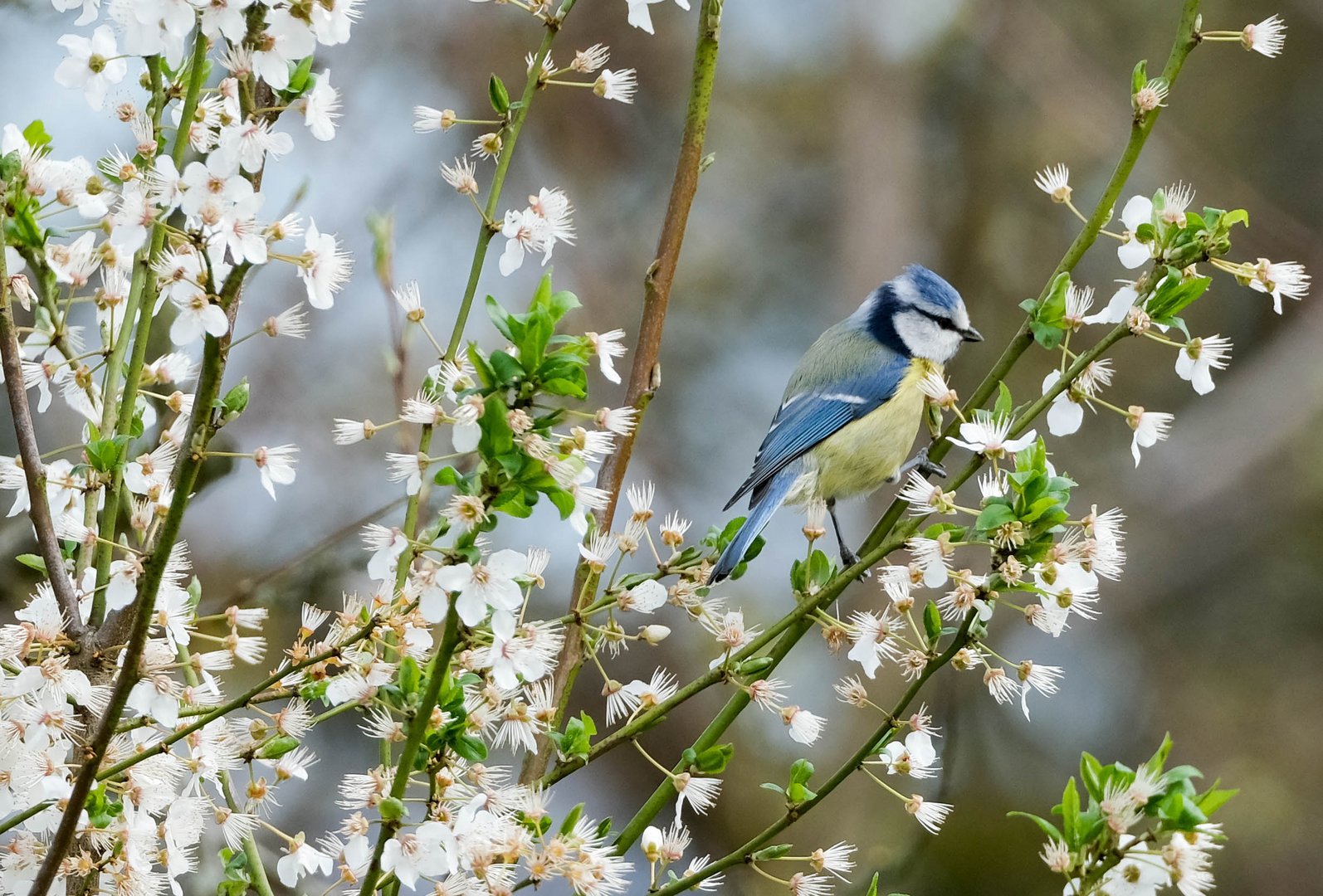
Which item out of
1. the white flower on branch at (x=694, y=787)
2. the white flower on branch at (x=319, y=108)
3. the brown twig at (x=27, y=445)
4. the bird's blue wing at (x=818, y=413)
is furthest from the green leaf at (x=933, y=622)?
the bird's blue wing at (x=818, y=413)

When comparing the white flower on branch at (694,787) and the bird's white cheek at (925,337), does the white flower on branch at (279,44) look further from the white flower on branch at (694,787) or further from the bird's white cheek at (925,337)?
the bird's white cheek at (925,337)

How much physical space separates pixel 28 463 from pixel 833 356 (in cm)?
213

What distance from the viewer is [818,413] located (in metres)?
2.93

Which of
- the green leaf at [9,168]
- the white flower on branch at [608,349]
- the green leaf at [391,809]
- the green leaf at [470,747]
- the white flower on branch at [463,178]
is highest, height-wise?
the white flower on branch at [463,178]

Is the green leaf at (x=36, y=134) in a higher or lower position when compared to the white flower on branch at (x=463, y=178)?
higher

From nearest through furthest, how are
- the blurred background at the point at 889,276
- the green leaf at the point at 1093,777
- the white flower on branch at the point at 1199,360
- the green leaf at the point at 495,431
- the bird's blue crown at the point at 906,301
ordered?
the green leaf at the point at 495,431, the green leaf at the point at 1093,777, the white flower on branch at the point at 1199,360, the bird's blue crown at the point at 906,301, the blurred background at the point at 889,276

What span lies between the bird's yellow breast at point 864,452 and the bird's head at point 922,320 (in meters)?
0.20

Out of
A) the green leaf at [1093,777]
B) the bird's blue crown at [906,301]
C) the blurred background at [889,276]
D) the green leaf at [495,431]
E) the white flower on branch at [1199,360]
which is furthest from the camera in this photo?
the blurred background at [889,276]

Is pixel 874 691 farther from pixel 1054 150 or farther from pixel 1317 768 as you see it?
pixel 1054 150

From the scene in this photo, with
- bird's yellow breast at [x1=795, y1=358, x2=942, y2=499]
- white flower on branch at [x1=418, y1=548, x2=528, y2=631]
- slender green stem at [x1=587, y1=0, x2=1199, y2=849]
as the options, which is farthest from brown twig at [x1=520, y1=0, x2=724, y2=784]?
bird's yellow breast at [x1=795, y1=358, x2=942, y2=499]

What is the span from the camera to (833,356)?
311 centimetres

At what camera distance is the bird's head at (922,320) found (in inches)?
123

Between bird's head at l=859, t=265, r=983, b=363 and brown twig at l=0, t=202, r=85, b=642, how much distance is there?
7.13 feet

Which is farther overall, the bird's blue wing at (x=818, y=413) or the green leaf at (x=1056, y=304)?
the bird's blue wing at (x=818, y=413)
